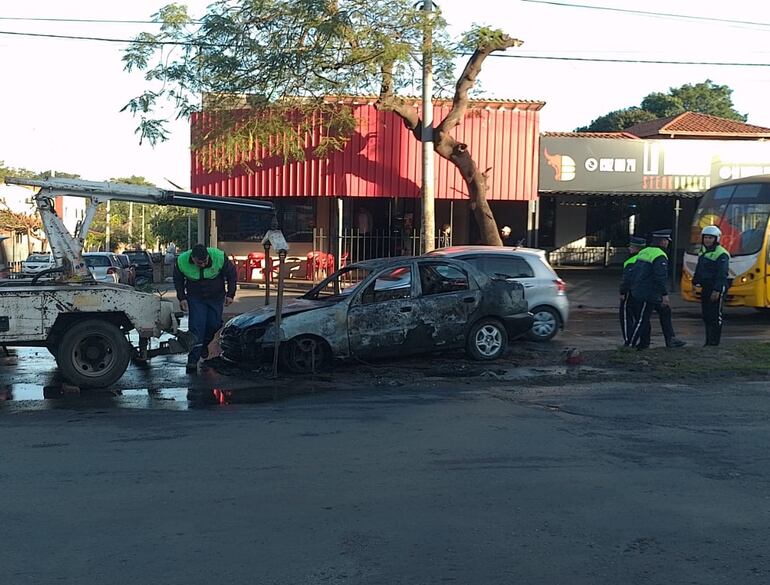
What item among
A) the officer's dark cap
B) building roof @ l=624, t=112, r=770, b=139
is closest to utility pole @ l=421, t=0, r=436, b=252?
the officer's dark cap

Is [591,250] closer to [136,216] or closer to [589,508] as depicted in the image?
[589,508]

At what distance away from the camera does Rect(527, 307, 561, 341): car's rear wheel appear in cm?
1384

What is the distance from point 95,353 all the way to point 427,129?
11360 mm

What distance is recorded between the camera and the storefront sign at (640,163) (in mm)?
25125

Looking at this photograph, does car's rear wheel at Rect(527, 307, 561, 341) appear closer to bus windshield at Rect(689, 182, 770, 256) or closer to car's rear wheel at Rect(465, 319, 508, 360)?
car's rear wheel at Rect(465, 319, 508, 360)

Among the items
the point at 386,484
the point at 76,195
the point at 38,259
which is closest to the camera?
the point at 386,484

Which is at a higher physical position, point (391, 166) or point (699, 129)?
point (699, 129)

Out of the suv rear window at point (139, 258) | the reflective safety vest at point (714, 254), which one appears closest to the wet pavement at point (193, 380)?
the reflective safety vest at point (714, 254)

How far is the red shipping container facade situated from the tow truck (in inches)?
560

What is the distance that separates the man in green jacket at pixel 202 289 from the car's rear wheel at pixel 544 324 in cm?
505

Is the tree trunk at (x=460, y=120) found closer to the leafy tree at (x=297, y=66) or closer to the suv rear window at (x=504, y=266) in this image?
the leafy tree at (x=297, y=66)

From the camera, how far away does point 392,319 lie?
11.0 m

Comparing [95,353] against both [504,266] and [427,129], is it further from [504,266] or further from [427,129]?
[427,129]

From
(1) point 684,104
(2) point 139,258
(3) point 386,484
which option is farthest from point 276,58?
(1) point 684,104
